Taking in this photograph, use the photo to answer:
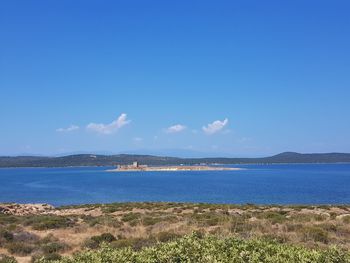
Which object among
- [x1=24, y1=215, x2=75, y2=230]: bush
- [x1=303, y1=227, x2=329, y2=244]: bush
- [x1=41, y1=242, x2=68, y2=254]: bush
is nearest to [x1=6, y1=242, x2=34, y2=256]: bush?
[x1=41, y1=242, x2=68, y2=254]: bush

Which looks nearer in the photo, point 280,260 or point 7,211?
point 280,260

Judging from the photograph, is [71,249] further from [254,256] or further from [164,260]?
[254,256]

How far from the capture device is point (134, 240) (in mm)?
17203

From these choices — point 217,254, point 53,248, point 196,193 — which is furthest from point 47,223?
point 196,193

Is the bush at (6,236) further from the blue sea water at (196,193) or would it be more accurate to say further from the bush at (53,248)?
the blue sea water at (196,193)

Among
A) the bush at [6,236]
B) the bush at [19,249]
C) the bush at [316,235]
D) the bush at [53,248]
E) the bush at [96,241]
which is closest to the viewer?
the bush at [316,235]

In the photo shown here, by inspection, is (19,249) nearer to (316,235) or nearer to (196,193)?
(316,235)

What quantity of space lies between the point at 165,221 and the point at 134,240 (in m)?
8.28

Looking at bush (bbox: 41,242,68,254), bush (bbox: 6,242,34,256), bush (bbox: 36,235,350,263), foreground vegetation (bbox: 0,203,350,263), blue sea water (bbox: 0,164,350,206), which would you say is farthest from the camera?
blue sea water (bbox: 0,164,350,206)

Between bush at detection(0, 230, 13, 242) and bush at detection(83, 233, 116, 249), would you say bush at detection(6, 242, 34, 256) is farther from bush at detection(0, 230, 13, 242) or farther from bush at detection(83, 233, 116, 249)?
bush at detection(83, 233, 116, 249)

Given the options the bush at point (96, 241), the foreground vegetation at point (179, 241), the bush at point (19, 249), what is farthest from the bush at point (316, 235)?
the bush at point (19, 249)

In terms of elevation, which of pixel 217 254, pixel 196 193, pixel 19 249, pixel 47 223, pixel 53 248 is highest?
pixel 217 254

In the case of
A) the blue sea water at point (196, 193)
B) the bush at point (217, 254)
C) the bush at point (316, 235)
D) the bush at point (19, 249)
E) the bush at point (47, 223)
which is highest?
the bush at point (217, 254)

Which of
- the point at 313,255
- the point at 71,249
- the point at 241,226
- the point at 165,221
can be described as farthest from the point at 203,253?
the point at 165,221
